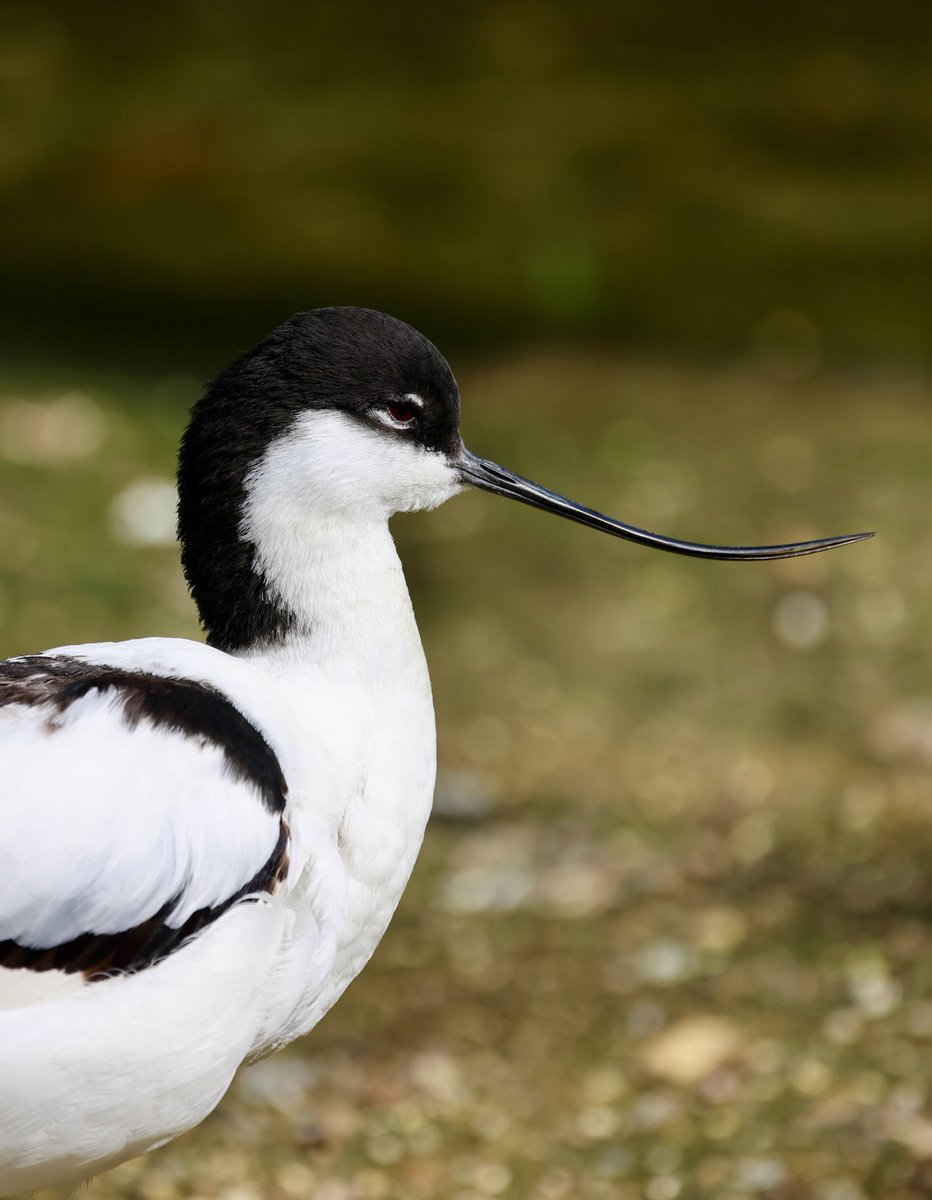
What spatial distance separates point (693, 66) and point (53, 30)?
10.9 feet

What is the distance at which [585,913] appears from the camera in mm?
3707

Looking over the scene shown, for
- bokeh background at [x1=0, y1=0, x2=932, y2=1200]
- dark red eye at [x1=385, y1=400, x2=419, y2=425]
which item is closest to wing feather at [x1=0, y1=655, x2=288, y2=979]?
dark red eye at [x1=385, y1=400, x2=419, y2=425]

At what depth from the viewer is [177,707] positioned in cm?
214

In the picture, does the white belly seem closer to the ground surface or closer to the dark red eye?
the dark red eye

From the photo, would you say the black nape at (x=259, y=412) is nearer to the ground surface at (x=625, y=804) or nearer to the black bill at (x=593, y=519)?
the black bill at (x=593, y=519)

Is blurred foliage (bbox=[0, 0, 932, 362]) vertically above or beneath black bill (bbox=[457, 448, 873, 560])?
above

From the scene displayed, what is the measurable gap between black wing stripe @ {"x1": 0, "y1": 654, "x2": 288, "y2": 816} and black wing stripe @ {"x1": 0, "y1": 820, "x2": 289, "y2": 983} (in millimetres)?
96

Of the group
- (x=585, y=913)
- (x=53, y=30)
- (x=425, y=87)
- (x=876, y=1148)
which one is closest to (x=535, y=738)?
(x=585, y=913)

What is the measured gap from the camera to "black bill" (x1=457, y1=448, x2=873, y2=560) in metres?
2.50

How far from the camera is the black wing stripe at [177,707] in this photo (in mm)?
2125

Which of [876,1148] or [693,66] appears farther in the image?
[693,66]

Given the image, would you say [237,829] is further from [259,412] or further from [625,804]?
[625,804]

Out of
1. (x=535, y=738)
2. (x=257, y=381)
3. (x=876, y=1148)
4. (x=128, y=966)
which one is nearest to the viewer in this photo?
(x=128, y=966)

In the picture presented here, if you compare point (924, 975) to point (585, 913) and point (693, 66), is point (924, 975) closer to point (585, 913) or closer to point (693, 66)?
point (585, 913)
